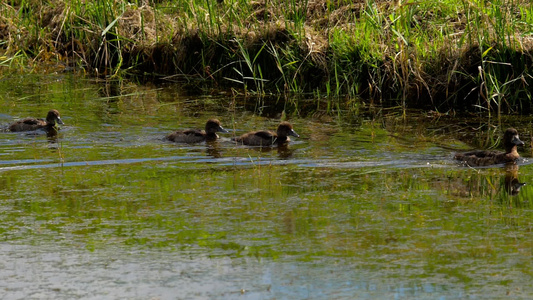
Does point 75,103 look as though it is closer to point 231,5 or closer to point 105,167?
point 231,5

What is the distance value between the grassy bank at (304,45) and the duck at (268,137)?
2069 millimetres

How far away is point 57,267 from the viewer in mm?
5078

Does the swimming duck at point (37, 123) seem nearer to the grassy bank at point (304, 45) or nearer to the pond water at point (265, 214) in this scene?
the pond water at point (265, 214)

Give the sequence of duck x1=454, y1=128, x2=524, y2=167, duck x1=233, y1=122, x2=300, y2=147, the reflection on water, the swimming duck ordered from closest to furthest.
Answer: the reflection on water
duck x1=454, y1=128, x2=524, y2=167
duck x1=233, y1=122, x2=300, y2=147
the swimming duck

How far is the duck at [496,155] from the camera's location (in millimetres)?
8102

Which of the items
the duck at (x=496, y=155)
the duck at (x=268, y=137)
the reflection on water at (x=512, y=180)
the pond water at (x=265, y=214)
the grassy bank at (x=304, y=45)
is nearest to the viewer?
the pond water at (x=265, y=214)

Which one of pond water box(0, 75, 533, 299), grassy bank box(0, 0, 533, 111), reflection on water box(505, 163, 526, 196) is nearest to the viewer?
pond water box(0, 75, 533, 299)

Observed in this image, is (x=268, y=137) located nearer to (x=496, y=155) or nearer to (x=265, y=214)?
(x=496, y=155)

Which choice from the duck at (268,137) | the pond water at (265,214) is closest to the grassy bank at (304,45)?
the pond water at (265,214)

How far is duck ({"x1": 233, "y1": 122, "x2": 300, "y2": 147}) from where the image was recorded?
9352 mm

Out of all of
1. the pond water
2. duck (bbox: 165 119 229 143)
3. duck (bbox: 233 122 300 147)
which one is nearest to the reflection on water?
the pond water

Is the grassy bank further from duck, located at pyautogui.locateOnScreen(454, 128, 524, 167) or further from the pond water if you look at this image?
duck, located at pyautogui.locateOnScreen(454, 128, 524, 167)

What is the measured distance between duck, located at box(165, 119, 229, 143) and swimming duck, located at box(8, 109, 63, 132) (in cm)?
152

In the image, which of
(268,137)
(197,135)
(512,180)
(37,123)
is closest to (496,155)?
(512,180)
